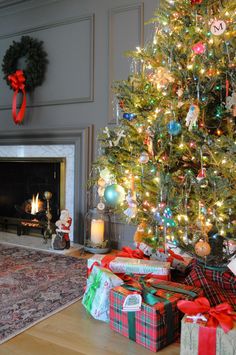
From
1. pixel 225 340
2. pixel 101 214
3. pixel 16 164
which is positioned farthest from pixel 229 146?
pixel 16 164

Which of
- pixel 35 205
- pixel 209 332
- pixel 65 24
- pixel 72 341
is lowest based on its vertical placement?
pixel 72 341

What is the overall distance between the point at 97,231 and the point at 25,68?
6.63ft

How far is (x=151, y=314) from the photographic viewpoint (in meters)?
1.55

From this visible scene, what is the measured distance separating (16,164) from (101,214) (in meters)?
1.32

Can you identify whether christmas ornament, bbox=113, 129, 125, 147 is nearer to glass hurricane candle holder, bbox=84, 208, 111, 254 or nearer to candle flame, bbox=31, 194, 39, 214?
glass hurricane candle holder, bbox=84, 208, 111, 254

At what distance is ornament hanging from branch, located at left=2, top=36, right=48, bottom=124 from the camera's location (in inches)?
147

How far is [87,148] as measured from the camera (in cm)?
351

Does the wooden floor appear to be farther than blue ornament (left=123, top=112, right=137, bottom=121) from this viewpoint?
No

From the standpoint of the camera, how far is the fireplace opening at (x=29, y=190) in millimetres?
3744

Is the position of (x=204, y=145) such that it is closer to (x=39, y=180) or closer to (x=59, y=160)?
(x=59, y=160)

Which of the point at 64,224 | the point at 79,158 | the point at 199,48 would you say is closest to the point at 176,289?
the point at 199,48

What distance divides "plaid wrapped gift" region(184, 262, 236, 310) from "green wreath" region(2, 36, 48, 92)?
275 cm

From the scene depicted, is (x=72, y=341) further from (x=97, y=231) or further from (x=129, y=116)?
(x=97, y=231)

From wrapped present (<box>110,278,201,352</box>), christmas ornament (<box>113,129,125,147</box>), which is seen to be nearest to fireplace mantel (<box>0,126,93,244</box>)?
christmas ornament (<box>113,129,125,147</box>)
